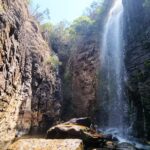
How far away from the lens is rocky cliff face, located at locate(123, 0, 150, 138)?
45.5ft

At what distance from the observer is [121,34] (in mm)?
20781

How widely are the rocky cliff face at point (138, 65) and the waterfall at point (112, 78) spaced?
2987mm

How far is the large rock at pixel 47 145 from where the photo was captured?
848 cm

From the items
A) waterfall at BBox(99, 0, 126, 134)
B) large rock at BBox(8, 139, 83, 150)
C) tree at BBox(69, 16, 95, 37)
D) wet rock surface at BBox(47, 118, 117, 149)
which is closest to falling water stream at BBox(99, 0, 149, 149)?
waterfall at BBox(99, 0, 126, 134)

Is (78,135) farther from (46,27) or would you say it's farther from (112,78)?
(46,27)

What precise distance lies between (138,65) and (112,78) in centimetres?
607

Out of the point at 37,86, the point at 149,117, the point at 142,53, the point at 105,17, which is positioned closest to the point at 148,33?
the point at 142,53

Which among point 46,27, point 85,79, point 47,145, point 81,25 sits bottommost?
point 47,145

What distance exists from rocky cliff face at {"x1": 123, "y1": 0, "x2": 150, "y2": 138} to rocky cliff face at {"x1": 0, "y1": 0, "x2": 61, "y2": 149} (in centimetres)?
639

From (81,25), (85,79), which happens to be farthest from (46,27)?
(85,79)

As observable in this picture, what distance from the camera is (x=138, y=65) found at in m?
15.2

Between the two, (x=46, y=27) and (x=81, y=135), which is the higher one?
(x=46, y=27)

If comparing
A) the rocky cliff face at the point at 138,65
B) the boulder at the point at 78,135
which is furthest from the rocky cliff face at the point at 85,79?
the boulder at the point at 78,135

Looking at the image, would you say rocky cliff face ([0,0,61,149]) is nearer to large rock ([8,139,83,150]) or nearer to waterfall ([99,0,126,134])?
large rock ([8,139,83,150])
